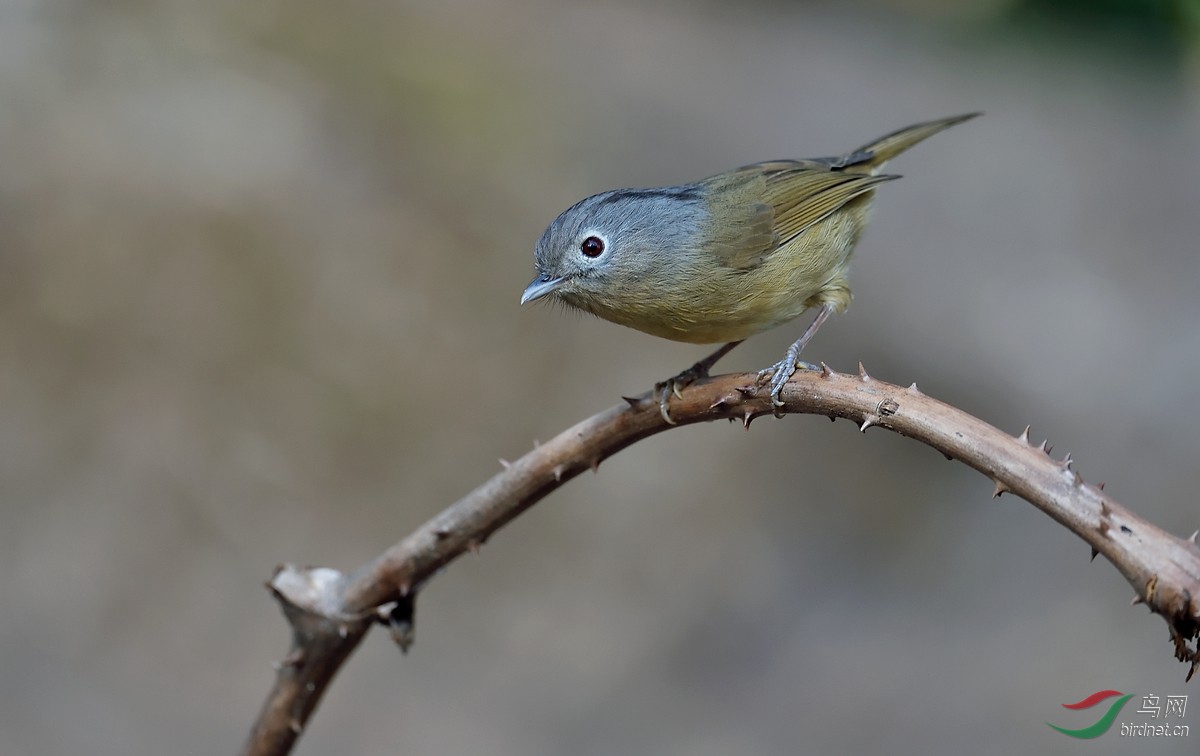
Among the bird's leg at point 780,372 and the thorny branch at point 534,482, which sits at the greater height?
the bird's leg at point 780,372

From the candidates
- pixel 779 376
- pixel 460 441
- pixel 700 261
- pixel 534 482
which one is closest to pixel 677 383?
pixel 700 261

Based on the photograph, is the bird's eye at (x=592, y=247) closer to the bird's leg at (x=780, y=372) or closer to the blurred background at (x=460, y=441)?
the bird's leg at (x=780, y=372)

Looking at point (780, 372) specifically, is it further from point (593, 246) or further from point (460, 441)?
point (460, 441)

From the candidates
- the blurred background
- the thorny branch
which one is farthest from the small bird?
the blurred background

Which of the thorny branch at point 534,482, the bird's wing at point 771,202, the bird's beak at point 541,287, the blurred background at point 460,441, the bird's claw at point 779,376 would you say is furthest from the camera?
the blurred background at point 460,441

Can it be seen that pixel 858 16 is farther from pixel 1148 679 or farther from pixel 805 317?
pixel 1148 679

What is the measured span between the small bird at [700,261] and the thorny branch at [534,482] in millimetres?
510

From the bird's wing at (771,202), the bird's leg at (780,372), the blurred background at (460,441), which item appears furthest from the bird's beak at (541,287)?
the blurred background at (460,441)

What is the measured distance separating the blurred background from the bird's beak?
4018mm

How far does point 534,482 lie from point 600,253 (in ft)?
3.75

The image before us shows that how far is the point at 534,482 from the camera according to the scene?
2.78 meters

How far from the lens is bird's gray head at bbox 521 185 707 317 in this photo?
3662 mm

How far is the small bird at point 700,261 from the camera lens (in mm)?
3664

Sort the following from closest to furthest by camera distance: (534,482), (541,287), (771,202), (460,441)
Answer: (534,482) → (541,287) → (771,202) → (460,441)
